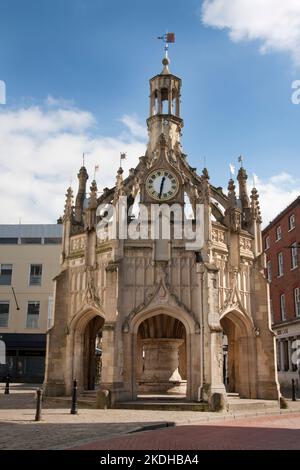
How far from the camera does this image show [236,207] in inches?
946

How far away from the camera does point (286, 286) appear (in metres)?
39.9

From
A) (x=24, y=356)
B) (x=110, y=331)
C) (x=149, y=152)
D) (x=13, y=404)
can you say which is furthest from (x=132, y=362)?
(x=24, y=356)

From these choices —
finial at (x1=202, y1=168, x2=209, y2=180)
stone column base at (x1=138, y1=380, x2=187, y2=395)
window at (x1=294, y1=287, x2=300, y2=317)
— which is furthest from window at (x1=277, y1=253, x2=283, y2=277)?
finial at (x1=202, y1=168, x2=209, y2=180)

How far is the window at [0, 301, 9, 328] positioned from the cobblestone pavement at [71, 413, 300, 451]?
32.0 metres

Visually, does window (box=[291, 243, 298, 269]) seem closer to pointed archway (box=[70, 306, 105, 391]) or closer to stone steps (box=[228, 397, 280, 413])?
stone steps (box=[228, 397, 280, 413])

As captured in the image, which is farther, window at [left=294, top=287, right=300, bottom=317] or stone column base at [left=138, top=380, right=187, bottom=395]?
window at [left=294, top=287, right=300, bottom=317]

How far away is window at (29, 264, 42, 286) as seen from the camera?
45.3 meters

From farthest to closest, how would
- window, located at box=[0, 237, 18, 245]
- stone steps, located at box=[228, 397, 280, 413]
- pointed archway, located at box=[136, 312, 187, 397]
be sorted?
1. window, located at box=[0, 237, 18, 245]
2. pointed archway, located at box=[136, 312, 187, 397]
3. stone steps, located at box=[228, 397, 280, 413]

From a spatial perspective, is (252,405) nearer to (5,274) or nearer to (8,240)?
(5,274)

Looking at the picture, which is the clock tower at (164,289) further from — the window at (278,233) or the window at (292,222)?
the window at (278,233)

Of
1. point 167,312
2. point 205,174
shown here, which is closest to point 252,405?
point 167,312

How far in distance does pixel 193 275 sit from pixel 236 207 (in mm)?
4881

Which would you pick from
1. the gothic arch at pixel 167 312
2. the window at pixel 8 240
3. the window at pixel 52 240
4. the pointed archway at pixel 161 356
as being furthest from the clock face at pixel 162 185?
the window at pixel 8 240
